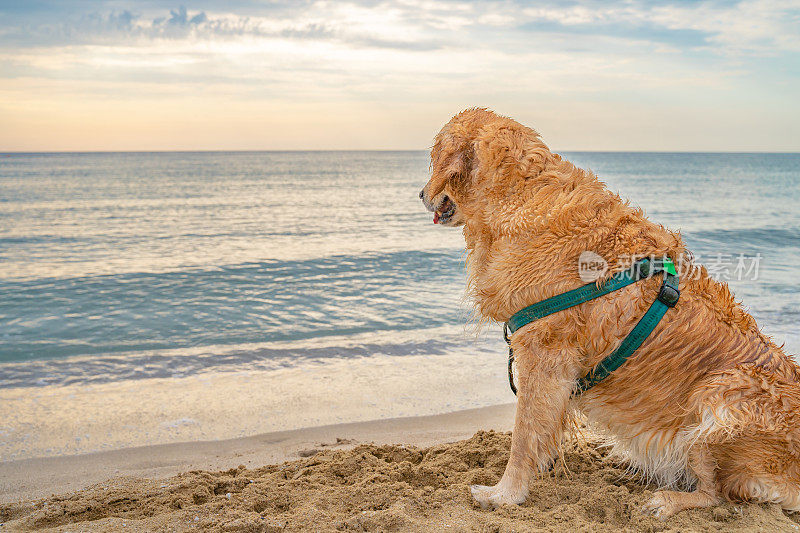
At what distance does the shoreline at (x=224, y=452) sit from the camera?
13.3ft

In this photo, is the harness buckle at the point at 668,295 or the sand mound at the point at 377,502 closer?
the harness buckle at the point at 668,295

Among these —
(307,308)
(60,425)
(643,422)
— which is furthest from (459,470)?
(307,308)

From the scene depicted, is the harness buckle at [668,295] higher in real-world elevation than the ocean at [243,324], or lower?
higher

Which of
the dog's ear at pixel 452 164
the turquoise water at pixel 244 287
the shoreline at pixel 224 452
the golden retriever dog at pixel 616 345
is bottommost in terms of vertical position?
the shoreline at pixel 224 452

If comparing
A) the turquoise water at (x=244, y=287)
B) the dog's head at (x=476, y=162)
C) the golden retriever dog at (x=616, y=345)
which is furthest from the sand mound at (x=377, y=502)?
the dog's head at (x=476, y=162)

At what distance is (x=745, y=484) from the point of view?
2.72 meters

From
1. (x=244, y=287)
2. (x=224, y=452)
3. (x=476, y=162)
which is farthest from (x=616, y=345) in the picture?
(x=244, y=287)

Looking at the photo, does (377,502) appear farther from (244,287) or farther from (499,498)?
(244,287)

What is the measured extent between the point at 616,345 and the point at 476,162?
1.14 m

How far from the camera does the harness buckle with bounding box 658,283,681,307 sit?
2.62 metres

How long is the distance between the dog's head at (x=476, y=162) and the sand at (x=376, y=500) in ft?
5.02

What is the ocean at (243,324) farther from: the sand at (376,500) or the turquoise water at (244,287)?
the sand at (376,500)

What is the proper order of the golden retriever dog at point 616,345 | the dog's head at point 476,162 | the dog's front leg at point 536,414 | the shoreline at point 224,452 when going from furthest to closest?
the shoreline at point 224,452 → the dog's head at point 476,162 → the dog's front leg at point 536,414 → the golden retriever dog at point 616,345

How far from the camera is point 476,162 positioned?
296 cm
